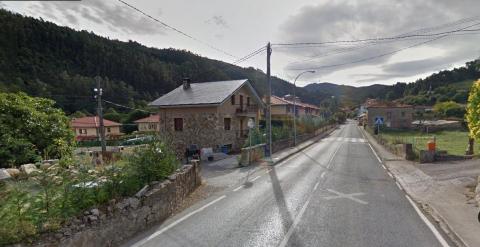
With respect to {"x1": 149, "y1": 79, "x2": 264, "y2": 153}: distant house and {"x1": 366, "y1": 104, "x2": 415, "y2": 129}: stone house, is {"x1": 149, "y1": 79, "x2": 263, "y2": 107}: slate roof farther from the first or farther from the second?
{"x1": 366, "y1": 104, "x2": 415, "y2": 129}: stone house

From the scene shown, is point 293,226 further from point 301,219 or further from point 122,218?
point 122,218

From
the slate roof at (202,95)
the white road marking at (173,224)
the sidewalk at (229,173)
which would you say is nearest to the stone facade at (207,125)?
the slate roof at (202,95)

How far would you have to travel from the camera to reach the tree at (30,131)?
510 inches

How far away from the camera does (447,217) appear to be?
7672mm

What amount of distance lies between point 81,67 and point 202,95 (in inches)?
2455

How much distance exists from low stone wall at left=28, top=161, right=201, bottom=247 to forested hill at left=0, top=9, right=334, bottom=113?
44311 mm

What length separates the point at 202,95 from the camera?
29406 mm

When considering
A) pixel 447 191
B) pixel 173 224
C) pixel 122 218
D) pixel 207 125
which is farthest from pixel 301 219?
pixel 207 125

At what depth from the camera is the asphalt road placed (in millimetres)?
6449

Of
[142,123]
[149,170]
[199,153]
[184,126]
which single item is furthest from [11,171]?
[142,123]

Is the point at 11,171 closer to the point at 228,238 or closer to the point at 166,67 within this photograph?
the point at 228,238

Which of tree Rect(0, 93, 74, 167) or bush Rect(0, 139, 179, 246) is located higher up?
tree Rect(0, 93, 74, 167)

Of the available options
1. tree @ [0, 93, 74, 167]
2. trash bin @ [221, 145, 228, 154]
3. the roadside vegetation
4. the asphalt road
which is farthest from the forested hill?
the asphalt road

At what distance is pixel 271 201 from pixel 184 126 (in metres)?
20.5
